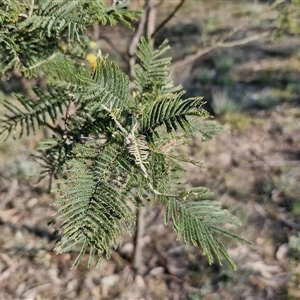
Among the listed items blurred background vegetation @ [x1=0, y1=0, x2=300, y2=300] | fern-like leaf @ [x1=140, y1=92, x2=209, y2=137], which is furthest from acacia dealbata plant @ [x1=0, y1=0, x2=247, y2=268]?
blurred background vegetation @ [x1=0, y1=0, x2=300, y2=300]

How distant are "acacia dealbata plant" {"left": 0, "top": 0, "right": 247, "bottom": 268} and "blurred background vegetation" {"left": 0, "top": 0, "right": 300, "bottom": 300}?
0.24 m

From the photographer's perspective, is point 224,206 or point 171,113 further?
point 224,206

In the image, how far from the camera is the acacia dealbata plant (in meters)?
0.76

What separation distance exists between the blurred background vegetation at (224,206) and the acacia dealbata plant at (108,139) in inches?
9.3

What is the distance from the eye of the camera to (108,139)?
946 millimetres

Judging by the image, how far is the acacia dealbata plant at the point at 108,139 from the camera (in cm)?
76

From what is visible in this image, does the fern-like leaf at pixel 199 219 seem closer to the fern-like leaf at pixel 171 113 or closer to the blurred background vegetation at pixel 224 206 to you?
the fern-like leaf at pixel 171 113

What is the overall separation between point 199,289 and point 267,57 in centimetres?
339

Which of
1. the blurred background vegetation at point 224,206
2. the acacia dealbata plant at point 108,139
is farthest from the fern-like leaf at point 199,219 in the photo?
the blurred background vegetation at point 224,206

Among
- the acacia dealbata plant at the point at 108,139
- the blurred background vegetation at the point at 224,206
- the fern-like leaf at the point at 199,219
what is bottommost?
the blurred background vegetation at the point at 224,206

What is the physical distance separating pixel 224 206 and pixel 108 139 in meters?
1.90

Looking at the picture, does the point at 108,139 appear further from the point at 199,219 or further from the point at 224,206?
the point at 224,206

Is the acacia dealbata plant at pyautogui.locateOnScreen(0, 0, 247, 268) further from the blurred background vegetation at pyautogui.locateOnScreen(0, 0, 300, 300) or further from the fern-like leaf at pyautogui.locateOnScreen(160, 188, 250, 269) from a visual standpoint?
the blurred background vegetation at pyautogui.locateOnScreen(0, 0, 300, 300)

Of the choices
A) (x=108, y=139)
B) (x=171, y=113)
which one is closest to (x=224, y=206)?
(x=108, y=139)
